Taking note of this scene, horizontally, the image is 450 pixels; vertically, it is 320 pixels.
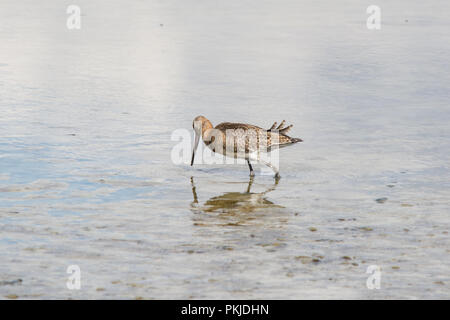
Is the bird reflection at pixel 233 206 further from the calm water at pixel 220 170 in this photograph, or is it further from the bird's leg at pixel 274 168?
the bird's leg at pixel 274 168

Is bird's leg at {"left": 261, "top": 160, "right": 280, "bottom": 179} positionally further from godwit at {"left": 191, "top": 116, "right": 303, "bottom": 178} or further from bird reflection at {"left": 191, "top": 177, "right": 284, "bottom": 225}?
bird reflection at {"left": 191, "top": 177, "right": 284, "bottom": 225}

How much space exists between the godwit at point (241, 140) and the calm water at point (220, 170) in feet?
0.95

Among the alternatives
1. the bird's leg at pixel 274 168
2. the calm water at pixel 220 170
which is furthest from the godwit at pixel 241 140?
the calm water at pixel 220 170

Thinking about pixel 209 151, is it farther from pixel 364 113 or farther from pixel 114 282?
pixel 114 282

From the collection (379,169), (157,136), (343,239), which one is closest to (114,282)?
(343,239)

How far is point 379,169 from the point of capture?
36.5 ft

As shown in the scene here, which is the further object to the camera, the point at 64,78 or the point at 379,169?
the point at 64,78

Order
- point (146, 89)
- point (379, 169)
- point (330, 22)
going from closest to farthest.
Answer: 1. point (379, 169)
2. point (146, 89)
3. point (330, 22)

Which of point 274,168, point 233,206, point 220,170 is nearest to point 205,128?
point 220,170

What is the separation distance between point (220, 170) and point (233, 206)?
6.12 feet

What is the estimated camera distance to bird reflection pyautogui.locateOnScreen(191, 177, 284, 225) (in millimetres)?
9016

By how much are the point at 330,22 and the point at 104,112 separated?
48.6 feet

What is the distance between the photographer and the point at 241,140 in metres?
11.1
